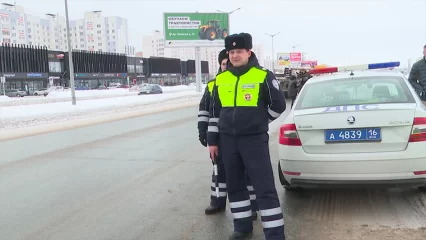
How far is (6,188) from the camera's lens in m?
5.77

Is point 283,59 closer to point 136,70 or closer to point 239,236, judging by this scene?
point 136,70

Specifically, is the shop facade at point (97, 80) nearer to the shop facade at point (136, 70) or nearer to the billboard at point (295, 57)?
the shop facade at point (136, 70)

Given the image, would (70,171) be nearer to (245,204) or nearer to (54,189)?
(54,189)

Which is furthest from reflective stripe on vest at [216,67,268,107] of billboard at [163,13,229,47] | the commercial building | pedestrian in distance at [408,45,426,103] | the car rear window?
the commercial building

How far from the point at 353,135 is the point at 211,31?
136ft

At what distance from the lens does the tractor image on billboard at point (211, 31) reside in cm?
4412

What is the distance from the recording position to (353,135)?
405cm

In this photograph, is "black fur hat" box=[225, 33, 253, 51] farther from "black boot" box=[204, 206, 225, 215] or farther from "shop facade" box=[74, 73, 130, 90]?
"shop facade" box=[74, 73, 130, 90]

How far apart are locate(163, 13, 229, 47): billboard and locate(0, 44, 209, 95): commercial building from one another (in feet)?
66.7

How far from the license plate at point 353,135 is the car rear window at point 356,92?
1.72 feet

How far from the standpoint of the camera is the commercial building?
6881cm

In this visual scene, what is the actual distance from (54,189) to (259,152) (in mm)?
3470

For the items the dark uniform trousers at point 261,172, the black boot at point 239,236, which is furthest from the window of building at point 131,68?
the dark uniform trousers at point 261,172

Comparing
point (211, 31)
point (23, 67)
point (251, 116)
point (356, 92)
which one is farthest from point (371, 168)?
point (23, 67)
